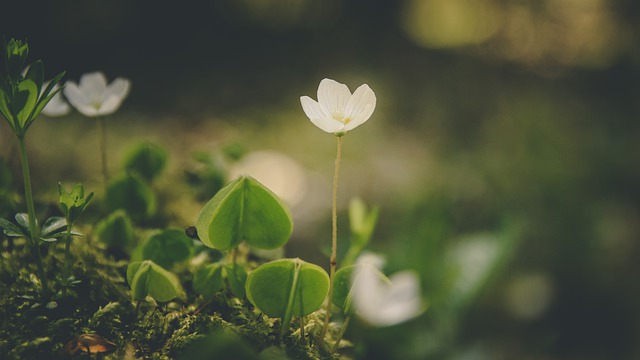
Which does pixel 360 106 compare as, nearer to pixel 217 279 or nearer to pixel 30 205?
pixel 217 279

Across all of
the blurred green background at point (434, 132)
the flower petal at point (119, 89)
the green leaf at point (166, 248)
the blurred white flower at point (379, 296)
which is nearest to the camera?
the blurred white flower at point (379, 296)

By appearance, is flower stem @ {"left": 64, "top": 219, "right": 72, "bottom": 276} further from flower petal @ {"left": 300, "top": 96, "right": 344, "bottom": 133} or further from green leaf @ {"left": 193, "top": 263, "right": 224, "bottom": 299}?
flower petal @ {"left": 300, "top": 96, "right": 344, "bottom": 133}

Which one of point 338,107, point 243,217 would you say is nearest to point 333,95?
point 338,107

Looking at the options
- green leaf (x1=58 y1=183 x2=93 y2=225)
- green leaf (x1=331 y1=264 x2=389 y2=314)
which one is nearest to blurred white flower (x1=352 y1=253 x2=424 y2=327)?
green leaf (x1=331 y1=264 x2=389 y2=314)

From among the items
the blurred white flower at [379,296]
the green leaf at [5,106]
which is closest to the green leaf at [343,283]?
the blurred white flower at [379,296]

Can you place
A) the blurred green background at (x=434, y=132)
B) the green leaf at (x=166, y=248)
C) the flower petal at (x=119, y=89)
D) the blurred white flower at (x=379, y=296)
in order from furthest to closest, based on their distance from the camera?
the blurred green background at (x=434, y=132) < the flower petal at (x=119, y=89) < the green leaf at (x=166, y=248) < the blurred white flower at (x=379, y=296)

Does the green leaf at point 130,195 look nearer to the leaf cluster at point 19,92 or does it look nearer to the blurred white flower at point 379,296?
the leaf cluster at point 19,92
